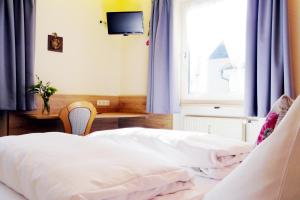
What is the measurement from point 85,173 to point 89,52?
9.66 ft

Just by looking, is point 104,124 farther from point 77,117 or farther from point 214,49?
point 214,49

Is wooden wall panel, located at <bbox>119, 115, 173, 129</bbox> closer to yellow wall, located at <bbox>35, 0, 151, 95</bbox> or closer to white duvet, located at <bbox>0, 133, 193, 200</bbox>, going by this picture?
yellow wall, located at <bbox>35, 0, 151, 95</bbox>

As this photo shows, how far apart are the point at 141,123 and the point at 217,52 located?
1.32m

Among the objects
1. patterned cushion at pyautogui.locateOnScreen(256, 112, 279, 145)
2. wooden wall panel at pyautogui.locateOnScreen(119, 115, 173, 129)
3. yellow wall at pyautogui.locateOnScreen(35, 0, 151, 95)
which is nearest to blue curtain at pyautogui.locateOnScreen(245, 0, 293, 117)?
wooden wall panel at pyautogui.locateOnScreen(119, 115, 173, 129)

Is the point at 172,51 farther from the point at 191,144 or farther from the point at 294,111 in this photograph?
the point at 294,111

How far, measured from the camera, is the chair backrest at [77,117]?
2.79 metres

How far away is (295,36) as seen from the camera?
2361 mm

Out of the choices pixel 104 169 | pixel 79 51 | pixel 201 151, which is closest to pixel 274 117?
pixel 201 151

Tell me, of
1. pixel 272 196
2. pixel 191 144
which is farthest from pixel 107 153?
pixel 272 196

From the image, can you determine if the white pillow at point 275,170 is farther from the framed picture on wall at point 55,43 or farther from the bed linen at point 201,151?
the framed picture on wall at point 55,43

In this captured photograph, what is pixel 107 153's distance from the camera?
1020 mm

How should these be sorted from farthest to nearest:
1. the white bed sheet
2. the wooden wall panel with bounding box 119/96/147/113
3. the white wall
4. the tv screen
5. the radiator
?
1. the wooden wall panel with bounding box 119/96/147/113
2. the tv screen
3. the white wall
4. the radiator
5. the white bed sheet

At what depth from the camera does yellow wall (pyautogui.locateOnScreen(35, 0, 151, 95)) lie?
10.5 feet

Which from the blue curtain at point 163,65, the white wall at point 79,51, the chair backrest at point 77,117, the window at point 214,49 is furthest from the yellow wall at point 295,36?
the white wall at point 79,51
